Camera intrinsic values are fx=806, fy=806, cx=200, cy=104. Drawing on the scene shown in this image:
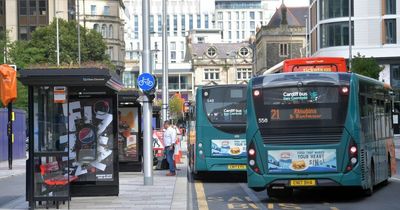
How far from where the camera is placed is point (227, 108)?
25.9 metres

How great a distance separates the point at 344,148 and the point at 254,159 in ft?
6.55

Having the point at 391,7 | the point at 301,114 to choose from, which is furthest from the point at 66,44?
the point at 301,114

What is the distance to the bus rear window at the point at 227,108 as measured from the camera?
1018 inches

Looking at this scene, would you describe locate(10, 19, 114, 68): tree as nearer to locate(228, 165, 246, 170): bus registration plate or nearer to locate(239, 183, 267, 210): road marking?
locate(228, 165, 246, 170): bus registration plate

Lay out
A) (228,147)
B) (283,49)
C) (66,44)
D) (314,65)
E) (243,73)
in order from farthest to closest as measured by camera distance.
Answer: (243,73) → (283,49) → (66,44) → (228,147) → (314,65)

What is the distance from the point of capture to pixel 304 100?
18.0 m

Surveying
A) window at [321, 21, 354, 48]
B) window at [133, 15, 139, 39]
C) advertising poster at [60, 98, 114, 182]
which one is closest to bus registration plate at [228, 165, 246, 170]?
advertising poster at [60, 98, 114, 182]

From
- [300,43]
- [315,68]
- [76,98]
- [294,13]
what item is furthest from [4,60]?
[294,13]

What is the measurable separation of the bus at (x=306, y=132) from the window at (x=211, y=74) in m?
124

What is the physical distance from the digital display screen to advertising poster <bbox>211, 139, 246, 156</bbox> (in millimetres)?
7775

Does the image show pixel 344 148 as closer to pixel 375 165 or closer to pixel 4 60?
pixel 375 165

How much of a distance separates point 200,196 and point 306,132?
389cm

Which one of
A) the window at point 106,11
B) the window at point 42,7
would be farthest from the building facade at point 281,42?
the window at point 42,7

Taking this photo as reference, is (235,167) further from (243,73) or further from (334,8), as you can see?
(243,73)
